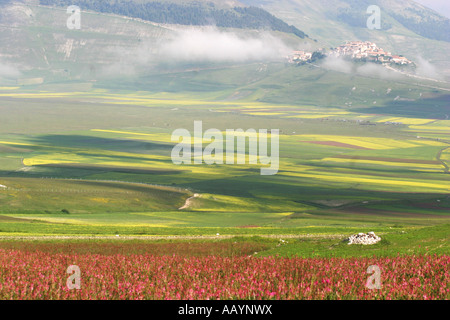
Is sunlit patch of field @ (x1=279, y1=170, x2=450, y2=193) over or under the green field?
under

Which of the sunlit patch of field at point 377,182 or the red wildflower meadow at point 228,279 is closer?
the red wildflower meadow at point 228,279

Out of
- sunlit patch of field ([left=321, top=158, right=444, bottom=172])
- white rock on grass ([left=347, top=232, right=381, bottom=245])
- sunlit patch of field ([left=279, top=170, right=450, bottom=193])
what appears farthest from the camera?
sunlit patch of field ([left=321, top=158, right=444, bottom=172])

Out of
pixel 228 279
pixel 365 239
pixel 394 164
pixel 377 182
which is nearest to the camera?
pixel 228 279

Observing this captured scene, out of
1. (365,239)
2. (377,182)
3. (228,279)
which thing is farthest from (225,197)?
(228,279)

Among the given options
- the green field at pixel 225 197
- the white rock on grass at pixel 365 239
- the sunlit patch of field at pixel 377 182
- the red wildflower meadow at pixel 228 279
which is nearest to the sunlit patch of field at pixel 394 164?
the green field at pixel 225 197

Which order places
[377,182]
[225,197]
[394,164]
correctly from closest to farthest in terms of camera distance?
[225,197] → [377,182] → [394,164]

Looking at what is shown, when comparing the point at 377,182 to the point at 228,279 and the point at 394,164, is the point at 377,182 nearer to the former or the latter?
the point at 394,164

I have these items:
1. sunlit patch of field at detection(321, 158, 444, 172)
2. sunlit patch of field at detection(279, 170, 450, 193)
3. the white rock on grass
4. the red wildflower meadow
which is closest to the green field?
sunlit patch of field at detection(279, 170, 450, 193)

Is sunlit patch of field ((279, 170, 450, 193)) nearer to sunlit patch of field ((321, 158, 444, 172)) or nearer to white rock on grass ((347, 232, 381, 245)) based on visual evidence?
sunlit patch of field ((321, 158, 444, 172))

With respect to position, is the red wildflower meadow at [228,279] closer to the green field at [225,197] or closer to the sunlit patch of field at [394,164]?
the green field at [225,197]

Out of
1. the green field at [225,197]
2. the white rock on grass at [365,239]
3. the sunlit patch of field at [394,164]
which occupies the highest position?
the white rock on grass at [365,239]

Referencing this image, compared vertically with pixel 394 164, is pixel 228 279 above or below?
above
